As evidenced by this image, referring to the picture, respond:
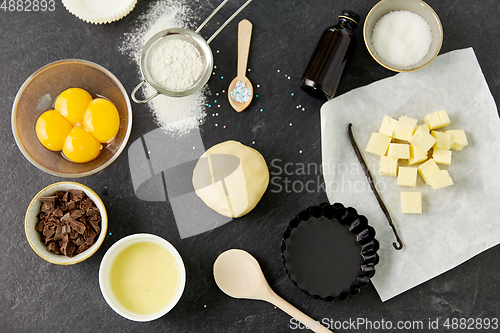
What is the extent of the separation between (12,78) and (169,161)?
2.34ft

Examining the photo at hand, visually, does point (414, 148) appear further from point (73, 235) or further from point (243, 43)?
point (73, 235)

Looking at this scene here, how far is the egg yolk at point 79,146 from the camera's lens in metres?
1.21

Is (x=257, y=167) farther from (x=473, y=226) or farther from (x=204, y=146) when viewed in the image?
(x=473, y=226)

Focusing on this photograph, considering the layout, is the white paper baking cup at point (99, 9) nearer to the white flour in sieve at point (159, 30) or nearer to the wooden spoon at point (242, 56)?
the white flour in sieve at point (159, 30)

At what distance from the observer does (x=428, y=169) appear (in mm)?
1353

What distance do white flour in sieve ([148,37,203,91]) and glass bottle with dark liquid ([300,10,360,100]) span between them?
→ 0.43 metres

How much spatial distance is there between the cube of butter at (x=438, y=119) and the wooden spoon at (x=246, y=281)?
0.88 m

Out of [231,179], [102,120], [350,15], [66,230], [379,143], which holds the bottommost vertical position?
[66,230]

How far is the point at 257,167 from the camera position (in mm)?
1328

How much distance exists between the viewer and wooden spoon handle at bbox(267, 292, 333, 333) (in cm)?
133

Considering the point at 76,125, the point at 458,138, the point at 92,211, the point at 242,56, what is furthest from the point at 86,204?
the point at 458,138

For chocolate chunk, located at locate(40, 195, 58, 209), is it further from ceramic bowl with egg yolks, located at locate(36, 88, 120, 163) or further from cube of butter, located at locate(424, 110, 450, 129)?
cube of butter, located at locate(424, 110, 450, 129)

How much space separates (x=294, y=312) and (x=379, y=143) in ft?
2.42

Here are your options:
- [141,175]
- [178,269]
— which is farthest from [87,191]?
[178,269]
